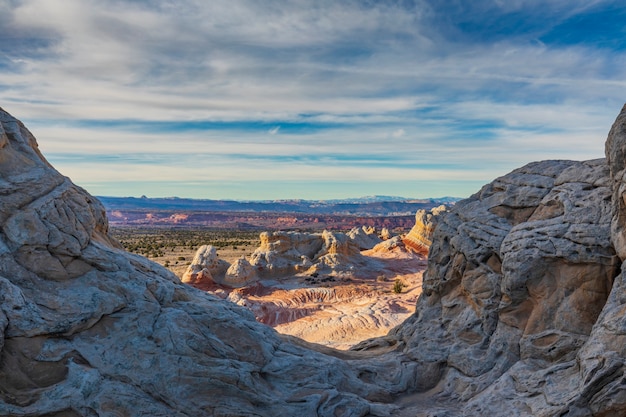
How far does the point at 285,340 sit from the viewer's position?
12.5m

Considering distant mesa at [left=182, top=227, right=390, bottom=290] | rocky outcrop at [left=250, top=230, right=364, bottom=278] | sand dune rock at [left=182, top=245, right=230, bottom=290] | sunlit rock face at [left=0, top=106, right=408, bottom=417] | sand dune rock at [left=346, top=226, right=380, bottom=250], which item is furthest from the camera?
sand dune rock at [left=346, top=226, right=380, bottom=250]

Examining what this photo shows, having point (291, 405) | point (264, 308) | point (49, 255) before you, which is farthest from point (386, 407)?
point (264, 308)

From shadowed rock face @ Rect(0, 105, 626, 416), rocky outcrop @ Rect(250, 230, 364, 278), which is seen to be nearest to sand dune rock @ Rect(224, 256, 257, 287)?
rocky outcrop @ Rect(250, 230, 364, 278)

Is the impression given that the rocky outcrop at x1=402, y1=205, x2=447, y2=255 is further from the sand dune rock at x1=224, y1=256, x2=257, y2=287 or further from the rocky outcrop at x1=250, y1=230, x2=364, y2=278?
the sand dune rock at x1=224, y1=256, x2=257, y2=287

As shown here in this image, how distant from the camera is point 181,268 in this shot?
43.1 metres

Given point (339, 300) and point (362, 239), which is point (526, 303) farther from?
point (362, 239)

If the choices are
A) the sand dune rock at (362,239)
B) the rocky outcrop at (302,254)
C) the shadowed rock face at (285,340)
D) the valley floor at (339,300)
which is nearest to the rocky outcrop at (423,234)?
the valley floor at (339,300)

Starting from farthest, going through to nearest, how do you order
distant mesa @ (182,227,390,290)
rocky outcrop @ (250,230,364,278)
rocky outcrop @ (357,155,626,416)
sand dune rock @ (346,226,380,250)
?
sand dune rock @ (346,226,380,250) < rocky outcrop @ (250,230,364,278) < distant mesa @ (182,227,390,290) < rocky outcrop @ (357,155,626,416)

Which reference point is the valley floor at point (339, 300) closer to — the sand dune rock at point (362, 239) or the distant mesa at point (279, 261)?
the distant mesa at point (279, 261)

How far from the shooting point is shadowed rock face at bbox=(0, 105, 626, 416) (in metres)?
8.39

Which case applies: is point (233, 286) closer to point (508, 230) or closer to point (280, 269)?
point (280, 269)

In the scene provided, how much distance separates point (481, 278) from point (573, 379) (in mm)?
4194

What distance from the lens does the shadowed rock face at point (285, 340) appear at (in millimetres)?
8391

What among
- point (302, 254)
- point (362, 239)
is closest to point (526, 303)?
point (302, 254)
